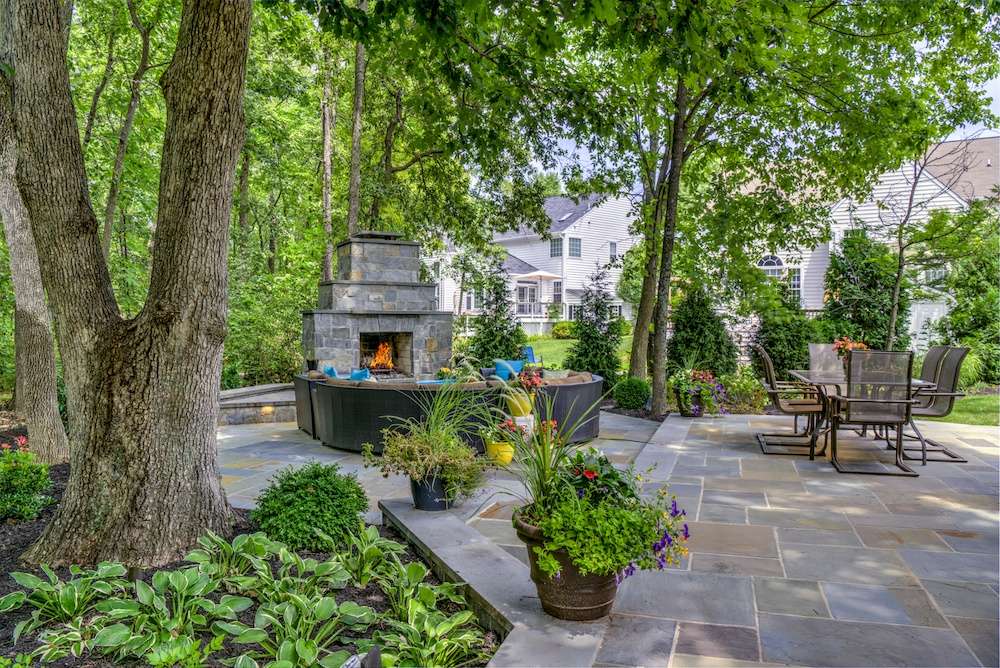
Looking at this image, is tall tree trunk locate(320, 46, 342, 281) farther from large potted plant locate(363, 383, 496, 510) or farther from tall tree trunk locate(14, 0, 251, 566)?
tall tree trunk locate(14, 0, 251, 566)

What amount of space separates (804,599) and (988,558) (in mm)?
1315

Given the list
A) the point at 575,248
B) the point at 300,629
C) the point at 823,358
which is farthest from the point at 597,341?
the point at 575,248

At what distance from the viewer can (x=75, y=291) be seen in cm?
306

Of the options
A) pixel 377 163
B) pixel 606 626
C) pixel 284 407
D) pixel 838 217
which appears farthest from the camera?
pixel 838 217

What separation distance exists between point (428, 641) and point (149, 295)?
81.5 inches

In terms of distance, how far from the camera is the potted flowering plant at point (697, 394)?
8461mm

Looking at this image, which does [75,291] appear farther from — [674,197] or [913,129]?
[913,129]

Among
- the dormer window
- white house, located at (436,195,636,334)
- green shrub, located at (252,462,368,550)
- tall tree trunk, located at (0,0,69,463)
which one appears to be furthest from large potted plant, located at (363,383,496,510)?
the dormer window

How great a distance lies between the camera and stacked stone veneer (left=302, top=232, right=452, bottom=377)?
8.95m

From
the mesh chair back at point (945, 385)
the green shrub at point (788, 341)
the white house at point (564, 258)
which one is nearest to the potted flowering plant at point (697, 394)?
the green shrub at point (788, 341)

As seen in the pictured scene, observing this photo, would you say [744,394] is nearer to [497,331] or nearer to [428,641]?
[497,331]

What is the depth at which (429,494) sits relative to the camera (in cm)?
393

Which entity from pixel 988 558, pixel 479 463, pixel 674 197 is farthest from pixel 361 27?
pixel 674 197

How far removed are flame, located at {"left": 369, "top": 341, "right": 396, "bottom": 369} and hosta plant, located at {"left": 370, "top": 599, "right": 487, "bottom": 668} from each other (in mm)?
7201
